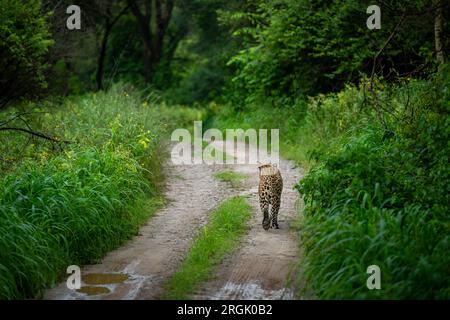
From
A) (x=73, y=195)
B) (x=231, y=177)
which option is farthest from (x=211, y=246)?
(x=231, y=177)

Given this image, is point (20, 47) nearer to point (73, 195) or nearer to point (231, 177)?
point (231, 177)

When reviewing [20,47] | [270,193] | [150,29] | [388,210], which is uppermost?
[150,29]

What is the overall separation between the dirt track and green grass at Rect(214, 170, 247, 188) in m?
1.18

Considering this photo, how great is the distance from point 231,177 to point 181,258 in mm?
5834

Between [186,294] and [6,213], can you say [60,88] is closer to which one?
[6,213]

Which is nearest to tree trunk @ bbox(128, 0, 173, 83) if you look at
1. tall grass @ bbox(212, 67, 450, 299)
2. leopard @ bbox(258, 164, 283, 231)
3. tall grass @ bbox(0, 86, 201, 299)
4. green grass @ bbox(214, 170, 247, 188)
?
green grass @ bbox(214, 170, 247, 188)

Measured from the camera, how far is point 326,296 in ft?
19.1

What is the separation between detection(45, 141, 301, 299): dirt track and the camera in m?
6.59

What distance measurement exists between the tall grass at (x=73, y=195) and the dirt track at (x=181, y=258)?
0.27 m

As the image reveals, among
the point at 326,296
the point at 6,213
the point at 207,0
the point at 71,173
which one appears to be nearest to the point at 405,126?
the point at 326,296

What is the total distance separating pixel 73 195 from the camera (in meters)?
8.23

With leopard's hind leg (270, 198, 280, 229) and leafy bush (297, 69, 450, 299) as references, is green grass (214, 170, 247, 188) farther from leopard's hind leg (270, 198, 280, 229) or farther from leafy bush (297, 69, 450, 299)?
leafy bush (297, 69, 450, 299)

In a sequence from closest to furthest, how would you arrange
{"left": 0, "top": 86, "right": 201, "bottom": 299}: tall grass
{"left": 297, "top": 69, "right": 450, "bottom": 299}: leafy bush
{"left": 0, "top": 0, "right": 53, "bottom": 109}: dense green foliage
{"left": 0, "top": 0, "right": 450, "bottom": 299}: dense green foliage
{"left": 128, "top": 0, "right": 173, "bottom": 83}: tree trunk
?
{"left": 297, "top": 69, "right": 450, "bottom": 299}: leafy bush < {"left": 0, "top": 0, "right": 450, "bottom": 299}: dense green foliage < {"left": 0, "top": 86, "right": 201, "bottom": 299}: tall grass < {"left": 0, "top": 0, "right": 53, "bottom": 109}: dense green foliage < {"left": 128, "top": 0, "right": 173, "bottom": 83}: tree trunk
